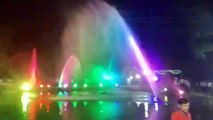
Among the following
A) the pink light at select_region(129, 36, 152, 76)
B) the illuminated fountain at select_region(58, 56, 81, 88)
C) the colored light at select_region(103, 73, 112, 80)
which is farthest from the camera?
the pink light at select_region(129, 36, 152, 76)

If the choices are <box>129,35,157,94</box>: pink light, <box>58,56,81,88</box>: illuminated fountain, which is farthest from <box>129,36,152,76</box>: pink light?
<box>58,56,81,88</box>: illuminated fountain

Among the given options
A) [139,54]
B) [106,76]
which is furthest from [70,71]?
[139,54]

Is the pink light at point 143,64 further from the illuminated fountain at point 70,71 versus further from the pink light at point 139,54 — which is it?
the illuminated fountain at point 70,71

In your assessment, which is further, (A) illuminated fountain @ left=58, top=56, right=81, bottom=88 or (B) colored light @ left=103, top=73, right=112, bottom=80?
(B) colored light @ left=103, top=73, right=112, bottom=80

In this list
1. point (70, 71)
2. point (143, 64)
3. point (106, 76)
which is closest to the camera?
point (106, 76)

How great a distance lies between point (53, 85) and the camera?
1859 inches

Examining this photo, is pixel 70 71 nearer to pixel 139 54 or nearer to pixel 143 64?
pixel 143 64

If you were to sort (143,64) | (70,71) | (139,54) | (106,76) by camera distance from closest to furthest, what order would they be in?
(106,76), (70,71), (143,64), (139,54)

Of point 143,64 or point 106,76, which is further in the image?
point 143,64

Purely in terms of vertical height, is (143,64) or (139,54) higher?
(139,54)

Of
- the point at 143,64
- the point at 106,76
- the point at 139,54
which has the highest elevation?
the point at 139,54

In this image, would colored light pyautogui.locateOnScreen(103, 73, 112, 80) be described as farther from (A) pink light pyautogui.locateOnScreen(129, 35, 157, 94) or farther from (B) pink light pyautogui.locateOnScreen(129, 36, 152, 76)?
(B) pink light pyautogui.locateOnScreen(129, 36, 152, 76)

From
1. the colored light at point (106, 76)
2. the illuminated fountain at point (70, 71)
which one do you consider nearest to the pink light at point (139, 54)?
the colored light at point (106, 76)

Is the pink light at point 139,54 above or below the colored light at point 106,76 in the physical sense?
above
